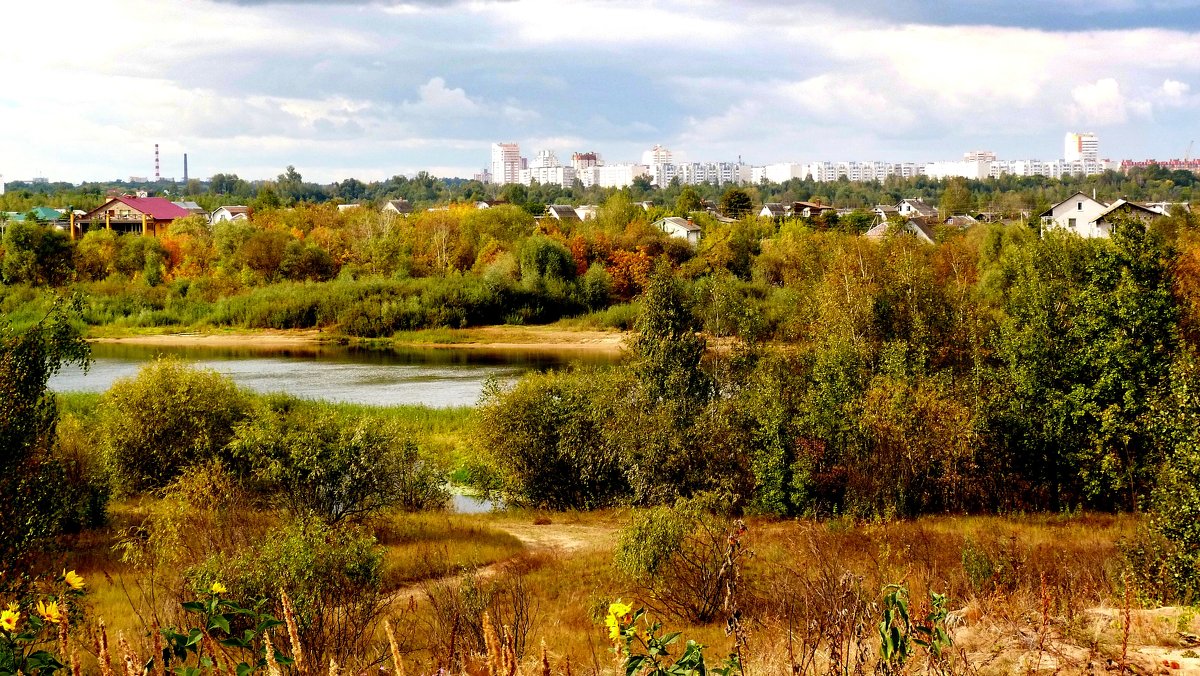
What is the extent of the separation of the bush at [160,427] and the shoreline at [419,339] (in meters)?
34.7

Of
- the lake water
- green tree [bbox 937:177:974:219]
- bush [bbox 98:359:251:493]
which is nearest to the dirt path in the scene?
bush [bbox 98:359:251:493]

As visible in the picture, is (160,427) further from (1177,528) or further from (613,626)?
(613,626)

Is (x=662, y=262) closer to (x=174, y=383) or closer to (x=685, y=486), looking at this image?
(x=685, y=486)

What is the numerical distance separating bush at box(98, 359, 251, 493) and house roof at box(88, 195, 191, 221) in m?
78.2

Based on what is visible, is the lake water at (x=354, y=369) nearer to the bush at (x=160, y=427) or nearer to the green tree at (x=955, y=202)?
the bush at (x=160, y=427)

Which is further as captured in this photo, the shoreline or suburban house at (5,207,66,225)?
suburban house at (5,207,66,225)

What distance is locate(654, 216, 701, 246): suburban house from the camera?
270ft

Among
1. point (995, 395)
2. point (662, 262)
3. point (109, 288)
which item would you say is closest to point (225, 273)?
point (109, 288)

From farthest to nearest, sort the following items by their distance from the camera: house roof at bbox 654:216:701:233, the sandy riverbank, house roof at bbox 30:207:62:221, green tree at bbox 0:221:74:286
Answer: house roof at bbox 30:207:62:221
house roof at bbox 654:216:701:233
green tree at bbox 0:221:74:286
the sandy riverbank

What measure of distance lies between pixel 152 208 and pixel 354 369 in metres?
60.6

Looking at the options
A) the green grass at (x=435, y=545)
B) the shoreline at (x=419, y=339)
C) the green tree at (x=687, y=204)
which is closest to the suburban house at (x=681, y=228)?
the green tree at (x=687, y=204)

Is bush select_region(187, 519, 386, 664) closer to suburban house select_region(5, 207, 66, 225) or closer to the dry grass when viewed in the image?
the dry grass

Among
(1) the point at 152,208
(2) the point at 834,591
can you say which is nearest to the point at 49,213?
(1) the point at 152,208

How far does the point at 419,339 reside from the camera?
197ft
